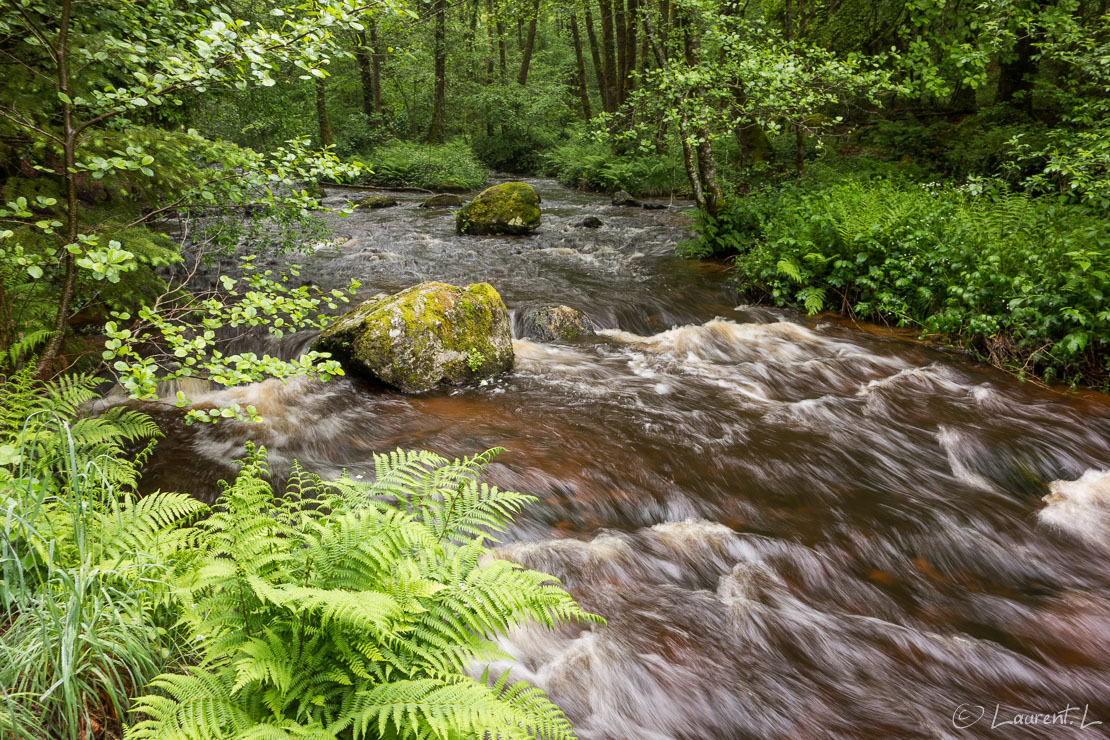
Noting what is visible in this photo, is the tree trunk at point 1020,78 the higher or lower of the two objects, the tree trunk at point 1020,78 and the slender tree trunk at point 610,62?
the lower

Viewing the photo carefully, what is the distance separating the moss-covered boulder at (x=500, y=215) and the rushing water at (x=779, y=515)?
22.2 feet

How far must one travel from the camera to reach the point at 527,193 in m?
15.3

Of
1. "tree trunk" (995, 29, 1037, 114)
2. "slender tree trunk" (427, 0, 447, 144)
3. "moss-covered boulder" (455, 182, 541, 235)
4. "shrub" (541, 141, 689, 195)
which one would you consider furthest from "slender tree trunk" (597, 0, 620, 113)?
"tree trunk" (995, 29, 1037, 114)

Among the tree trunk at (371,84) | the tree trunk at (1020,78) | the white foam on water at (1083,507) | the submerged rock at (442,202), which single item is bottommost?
the white foam on water at (1083,507)

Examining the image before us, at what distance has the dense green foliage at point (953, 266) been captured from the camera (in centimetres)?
675

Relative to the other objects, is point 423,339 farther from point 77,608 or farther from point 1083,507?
point 1083,507

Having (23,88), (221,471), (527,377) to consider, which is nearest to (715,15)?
(527,377)

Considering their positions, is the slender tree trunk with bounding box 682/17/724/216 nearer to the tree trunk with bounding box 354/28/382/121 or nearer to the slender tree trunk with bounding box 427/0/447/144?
the slender tree trunk with bounding box 427/0/447/144

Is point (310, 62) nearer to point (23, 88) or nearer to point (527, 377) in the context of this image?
point (23, 88)

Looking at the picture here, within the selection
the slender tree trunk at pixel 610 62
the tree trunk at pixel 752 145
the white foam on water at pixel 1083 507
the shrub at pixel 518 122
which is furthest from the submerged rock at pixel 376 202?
the white foam on water at pixel 1083 507

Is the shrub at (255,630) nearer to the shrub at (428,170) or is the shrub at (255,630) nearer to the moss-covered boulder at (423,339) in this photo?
the moss-covered boulder at (423,339)

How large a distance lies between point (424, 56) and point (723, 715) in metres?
27.9

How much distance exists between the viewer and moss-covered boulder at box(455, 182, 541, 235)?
1471 cm

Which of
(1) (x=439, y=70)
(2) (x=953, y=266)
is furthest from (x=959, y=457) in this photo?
(1) (x=439, y=70)
